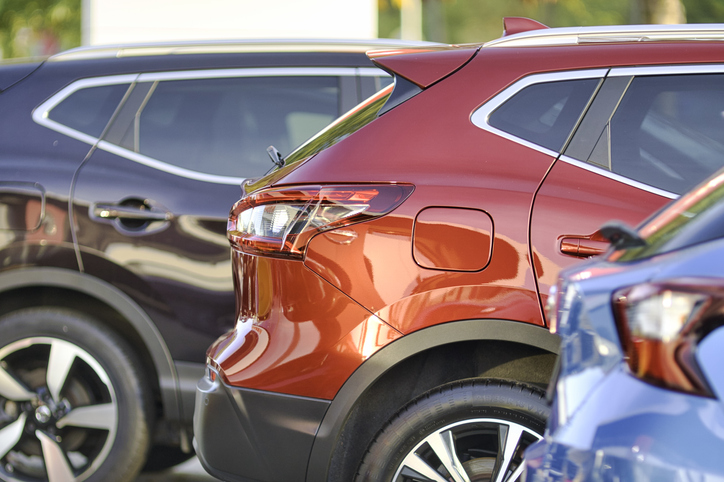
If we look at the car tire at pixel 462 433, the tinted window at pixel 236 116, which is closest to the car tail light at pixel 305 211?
the car tire at pixel 462 433

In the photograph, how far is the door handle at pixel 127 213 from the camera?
3604 millimetres

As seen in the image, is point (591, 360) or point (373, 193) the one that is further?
point (373, 193)

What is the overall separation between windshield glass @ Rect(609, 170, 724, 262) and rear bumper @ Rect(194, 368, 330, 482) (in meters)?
1.15

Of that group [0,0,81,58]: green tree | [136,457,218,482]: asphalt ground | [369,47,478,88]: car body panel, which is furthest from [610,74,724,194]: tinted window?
[0,0,81,58]: green tree

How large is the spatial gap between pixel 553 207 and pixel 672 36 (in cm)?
73

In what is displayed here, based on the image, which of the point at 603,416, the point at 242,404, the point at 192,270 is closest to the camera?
the point at 603,416

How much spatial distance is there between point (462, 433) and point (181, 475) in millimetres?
2409

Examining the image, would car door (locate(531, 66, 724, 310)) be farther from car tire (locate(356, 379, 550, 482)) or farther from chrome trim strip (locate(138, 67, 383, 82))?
chrome trim strip (locate(138, 67, 383, 82))

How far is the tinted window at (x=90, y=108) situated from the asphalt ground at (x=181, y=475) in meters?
1.80

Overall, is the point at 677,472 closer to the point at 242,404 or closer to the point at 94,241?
the point at 242,404

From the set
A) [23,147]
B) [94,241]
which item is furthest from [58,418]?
[23,147]

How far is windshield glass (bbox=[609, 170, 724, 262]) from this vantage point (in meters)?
1.44

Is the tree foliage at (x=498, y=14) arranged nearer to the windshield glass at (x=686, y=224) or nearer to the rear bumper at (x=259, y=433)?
→ the rear bumper at (x=259, y=433)

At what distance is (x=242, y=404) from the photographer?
8.23 ft
